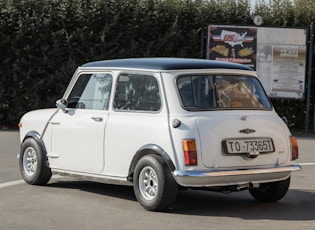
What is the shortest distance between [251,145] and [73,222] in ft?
7.17

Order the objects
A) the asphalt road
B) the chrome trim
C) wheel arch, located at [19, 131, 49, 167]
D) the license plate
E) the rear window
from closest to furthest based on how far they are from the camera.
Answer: the asphalt road
the license plate
the rear window
the chrome trim
wheel arch, located at [19, 131, 49, 167]

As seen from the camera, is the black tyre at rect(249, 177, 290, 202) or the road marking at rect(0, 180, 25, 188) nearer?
the black tyre at rect(249, 177, 290, 202)

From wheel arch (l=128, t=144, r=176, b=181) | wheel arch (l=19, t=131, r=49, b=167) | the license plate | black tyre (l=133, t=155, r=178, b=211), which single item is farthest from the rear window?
wheel arch (l=19, t=131, r=49, b=167)

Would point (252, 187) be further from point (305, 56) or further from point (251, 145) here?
point (305, 56)

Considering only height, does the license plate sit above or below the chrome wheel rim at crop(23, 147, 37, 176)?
above

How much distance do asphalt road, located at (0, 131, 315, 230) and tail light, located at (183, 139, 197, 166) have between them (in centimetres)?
61

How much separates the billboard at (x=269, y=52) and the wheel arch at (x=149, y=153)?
13.5 m

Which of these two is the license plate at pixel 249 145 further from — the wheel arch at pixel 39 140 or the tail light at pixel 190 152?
the wheel arch at pixel 39 140

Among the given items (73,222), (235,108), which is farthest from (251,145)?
(73,222)

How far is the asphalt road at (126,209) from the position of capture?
8.05 meters

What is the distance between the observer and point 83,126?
9.84 meters

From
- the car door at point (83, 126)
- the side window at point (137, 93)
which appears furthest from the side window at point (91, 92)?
the side window at point (137, 93)

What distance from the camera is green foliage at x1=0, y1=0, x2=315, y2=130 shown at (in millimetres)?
21750

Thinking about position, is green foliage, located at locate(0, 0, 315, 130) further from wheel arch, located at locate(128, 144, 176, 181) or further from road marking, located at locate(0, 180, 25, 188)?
wheel arch, located at locate(128, 144, 176, 181)
